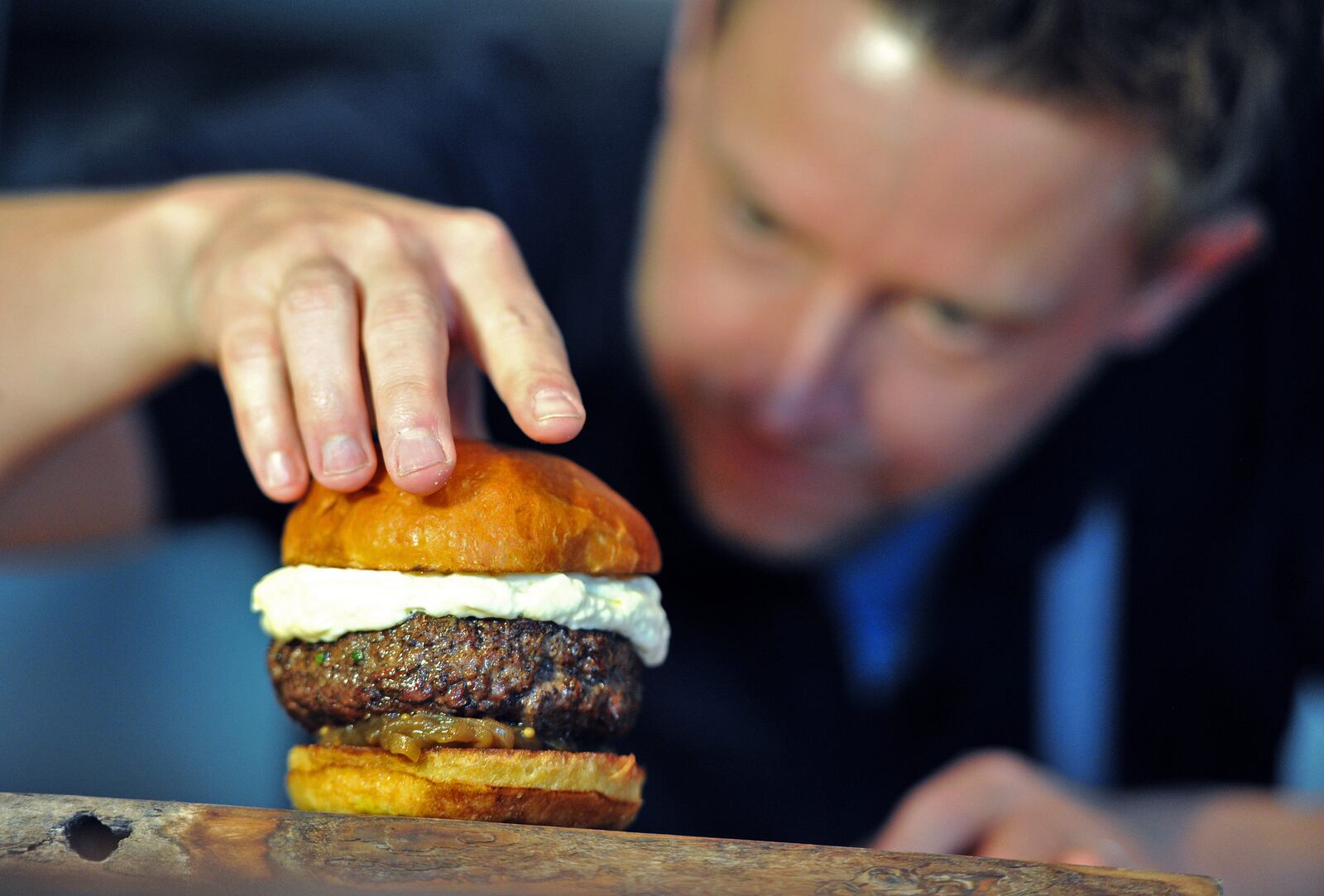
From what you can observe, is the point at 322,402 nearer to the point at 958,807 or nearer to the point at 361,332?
the point at 361,332

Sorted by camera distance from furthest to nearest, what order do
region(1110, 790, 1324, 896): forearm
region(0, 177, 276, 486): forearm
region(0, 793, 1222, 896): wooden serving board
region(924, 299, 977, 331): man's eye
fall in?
region(1110, 790, 1324, 896): forearm → region(924, 299, 977, 331): man's eye → region(0, 177, 276, 486): forearm → region(0, 793, 1222, 896): wooden serving board

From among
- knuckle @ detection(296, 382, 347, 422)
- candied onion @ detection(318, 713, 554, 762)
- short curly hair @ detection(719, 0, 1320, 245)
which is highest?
short curly hair @ detection(719, 0, 1320, 245)

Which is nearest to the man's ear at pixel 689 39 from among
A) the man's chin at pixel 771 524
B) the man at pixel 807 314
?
the man at pixel 807 314

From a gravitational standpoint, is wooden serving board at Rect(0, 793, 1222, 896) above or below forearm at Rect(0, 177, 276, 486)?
below

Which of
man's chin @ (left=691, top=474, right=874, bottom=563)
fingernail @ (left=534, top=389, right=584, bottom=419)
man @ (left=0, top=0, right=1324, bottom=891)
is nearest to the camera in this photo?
fingernail @ (left=534, top=389, right=584, bottom=419)

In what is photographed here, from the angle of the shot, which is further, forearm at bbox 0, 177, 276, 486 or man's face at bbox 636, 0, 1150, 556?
man's face at bbox 636, 0, 1150, 556

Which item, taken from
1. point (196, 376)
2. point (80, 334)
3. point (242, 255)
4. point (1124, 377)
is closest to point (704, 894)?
point (242, 255)

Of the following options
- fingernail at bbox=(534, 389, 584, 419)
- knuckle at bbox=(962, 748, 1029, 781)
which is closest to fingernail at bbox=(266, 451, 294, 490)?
fingernail at bbox=(534, 389, 584, 419)

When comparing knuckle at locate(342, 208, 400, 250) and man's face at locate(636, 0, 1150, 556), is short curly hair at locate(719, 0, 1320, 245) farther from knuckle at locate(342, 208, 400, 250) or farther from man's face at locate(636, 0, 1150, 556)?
knuckle at locate(342, 208, 400, 250)
